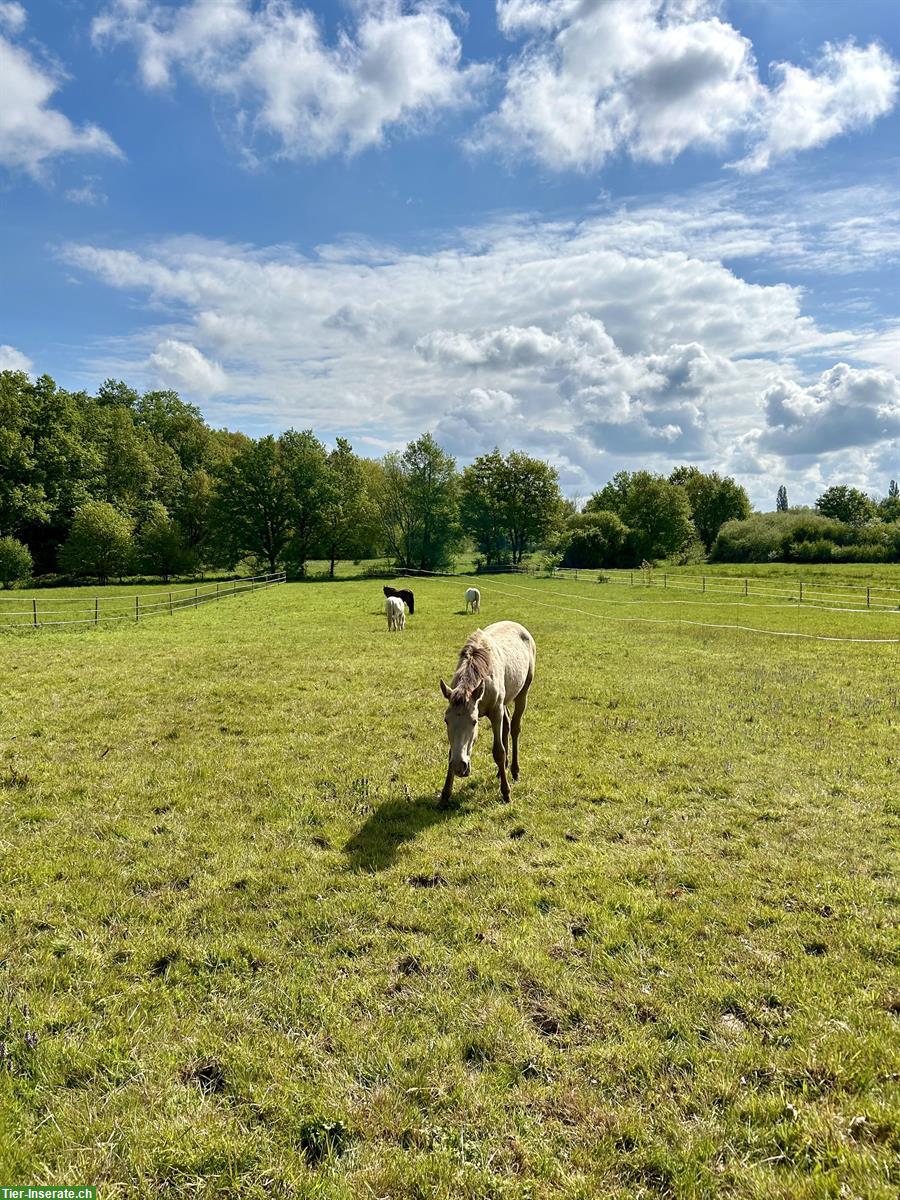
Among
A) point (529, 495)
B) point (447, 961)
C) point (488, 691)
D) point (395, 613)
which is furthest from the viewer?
point (529, 495)

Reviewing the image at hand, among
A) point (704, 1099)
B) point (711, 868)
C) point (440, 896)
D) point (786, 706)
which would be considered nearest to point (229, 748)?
point (440, 896)

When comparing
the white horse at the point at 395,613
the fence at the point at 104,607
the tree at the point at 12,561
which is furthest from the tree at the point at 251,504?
the white horse at the point at 395,613

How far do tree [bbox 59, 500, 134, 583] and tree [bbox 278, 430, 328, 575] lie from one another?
1485cm

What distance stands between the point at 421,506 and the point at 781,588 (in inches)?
1451

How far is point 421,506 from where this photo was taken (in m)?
62.8

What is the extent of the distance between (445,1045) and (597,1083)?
942 mm

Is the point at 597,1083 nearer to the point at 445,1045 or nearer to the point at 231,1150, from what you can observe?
the point at 445,1045

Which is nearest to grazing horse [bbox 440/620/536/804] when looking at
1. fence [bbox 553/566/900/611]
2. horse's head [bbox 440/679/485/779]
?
horse's head [bbox 440/679/485/779]

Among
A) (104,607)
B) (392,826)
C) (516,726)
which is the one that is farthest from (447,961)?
(104,607)

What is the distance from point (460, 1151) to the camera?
9.68 ft

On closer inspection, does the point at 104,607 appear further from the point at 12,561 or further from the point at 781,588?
the point at 781,588

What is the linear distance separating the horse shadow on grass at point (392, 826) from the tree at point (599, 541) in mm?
63201

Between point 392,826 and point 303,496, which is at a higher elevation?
point 303,496

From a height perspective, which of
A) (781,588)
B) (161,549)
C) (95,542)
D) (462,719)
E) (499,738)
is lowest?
(499,738)
